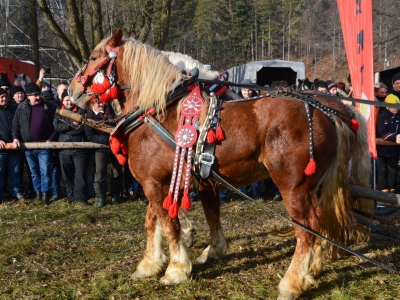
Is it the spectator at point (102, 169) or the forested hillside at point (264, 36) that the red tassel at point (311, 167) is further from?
the forested hillside at point (264, 36)

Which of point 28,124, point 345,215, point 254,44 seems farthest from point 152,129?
point 254,44

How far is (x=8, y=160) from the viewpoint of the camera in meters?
7.34

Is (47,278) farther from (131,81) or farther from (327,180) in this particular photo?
(327,180)

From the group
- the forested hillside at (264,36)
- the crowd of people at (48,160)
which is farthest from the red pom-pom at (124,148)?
the forested hillside at (264,36)

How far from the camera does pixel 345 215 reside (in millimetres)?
3848

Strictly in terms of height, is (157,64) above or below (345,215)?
above

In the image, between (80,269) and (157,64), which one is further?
(80,269)

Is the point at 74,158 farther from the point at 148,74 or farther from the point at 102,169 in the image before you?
the point at 148,74

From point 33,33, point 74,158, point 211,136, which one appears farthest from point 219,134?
point 33,33

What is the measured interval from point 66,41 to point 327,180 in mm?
10094

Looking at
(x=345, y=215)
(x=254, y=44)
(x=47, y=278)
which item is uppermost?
(x=254, y=44)

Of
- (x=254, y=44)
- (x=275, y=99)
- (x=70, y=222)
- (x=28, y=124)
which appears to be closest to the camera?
(x=275, y=99)

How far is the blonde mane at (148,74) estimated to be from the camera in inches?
152

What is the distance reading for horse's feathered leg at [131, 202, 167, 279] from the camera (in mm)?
4086
